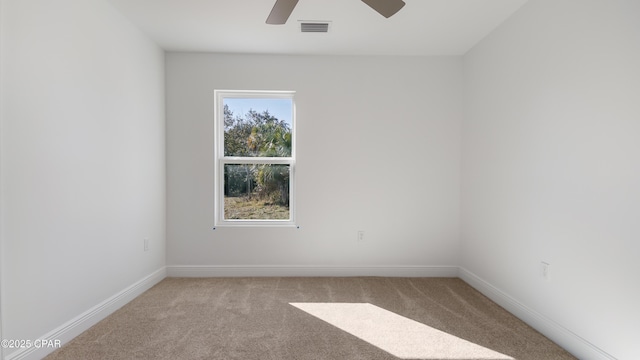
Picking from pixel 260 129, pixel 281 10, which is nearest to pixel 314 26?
pixel 281 10

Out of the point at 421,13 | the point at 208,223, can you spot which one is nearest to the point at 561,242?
the point at 421,13

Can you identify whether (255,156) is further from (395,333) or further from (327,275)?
(395,333)

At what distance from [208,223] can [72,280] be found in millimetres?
1410

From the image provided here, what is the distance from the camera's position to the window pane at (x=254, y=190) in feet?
11.6

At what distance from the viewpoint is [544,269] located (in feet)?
7.25

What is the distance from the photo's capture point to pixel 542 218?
2244mm

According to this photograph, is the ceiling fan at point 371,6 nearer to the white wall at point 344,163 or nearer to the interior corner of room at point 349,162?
the interior corner of room at point 349,162

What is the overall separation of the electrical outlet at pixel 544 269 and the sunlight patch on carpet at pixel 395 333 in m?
0.66

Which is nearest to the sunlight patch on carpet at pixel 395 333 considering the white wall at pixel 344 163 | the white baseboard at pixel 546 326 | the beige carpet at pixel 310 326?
the beige carpet at pixel 310 326

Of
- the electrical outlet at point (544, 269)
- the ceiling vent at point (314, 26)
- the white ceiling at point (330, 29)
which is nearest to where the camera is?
the electrical outlet at point (544, 269)

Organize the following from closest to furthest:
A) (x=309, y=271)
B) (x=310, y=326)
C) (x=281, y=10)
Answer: (x=281, y=10) → (x=310, y=326) → (x=309, y=271)

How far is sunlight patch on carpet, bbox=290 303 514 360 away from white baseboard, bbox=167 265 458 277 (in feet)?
2.46

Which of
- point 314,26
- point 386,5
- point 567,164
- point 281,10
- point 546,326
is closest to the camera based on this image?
point 386,5

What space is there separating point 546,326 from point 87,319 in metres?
3.22
